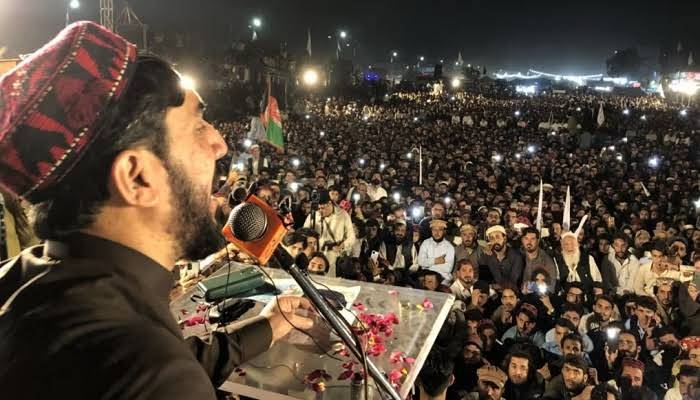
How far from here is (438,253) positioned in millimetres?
7457

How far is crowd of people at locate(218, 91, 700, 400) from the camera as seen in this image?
178 inches

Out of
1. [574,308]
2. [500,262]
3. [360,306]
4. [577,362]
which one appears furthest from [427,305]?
[500,262]

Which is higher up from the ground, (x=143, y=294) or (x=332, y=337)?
(x=143, y=294)

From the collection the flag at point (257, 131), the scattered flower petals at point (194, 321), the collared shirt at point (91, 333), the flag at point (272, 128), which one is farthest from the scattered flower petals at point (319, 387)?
the flag at point (257, 131)

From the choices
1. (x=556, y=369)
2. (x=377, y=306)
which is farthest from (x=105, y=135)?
(x=556, y=369)

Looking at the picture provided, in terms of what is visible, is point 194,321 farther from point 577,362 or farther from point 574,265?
point 574,265

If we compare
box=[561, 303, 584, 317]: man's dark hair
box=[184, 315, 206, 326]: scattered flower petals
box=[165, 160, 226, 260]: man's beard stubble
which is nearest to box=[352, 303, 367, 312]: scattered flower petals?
box=[184, 315, 206, 326]: scattered flower petals

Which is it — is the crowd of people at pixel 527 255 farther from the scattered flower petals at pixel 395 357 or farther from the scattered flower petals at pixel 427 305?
the scattered flower petals at pixel 427 305

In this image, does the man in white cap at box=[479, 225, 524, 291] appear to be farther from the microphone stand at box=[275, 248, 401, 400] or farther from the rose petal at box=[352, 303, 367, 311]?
the microphone stand at box=[275, 248, 401, 400]

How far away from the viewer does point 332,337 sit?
219cm

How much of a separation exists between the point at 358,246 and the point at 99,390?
24.3ft

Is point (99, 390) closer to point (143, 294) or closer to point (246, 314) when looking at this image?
point (143, 294)

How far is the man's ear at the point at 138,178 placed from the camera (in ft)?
3.30

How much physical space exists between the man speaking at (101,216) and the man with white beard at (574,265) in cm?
696
